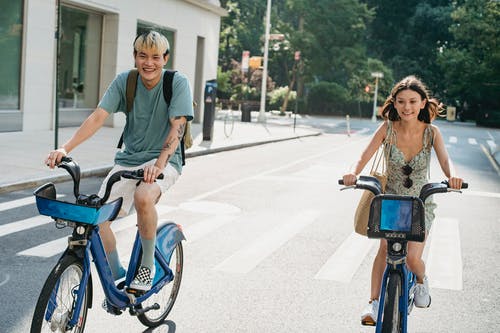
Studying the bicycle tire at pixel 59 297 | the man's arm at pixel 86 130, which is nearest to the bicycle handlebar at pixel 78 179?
the man's arm at pixel 86 130

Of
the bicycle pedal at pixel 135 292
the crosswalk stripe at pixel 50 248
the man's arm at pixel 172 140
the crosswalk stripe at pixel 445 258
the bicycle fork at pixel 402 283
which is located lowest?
the crosswalk stripe at pixel 50 248

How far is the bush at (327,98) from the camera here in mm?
57469

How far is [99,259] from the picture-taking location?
3.88 m

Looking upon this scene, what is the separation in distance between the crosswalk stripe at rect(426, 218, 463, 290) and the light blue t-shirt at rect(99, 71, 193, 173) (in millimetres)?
3100

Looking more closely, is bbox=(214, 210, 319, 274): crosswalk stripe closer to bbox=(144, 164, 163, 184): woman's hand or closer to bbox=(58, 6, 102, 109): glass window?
bbox=(144, 164, 163, 184): woman's hand

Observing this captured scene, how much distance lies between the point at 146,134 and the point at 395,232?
5.50 ft

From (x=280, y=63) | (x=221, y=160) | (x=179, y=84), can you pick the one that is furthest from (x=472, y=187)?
(x=280, y=63)

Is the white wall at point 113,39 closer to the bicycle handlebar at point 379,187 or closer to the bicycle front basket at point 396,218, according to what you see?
the bicycle handlebar at point 379,187

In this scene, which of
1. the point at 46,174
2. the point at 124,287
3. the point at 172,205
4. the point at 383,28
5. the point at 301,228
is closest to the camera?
the point at 124,287

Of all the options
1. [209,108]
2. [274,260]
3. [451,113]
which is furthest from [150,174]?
[451,113]

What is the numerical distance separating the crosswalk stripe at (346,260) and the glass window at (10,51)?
12439 mm

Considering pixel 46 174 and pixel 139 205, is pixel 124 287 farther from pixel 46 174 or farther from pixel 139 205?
pixel 46 174

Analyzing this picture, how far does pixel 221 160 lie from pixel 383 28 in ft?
185

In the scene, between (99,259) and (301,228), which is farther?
(301,228)
